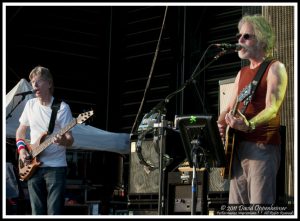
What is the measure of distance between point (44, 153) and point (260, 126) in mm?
2445

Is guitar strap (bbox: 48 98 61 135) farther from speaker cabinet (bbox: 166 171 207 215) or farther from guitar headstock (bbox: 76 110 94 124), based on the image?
speaker cabinet (bbox: 166 171 207 215)

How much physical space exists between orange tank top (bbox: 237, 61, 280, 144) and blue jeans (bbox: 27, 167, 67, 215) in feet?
6.79

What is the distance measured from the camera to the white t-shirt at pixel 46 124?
7382mm

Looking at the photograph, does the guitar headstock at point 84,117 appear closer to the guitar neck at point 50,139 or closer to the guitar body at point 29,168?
the guitar neck at point 50,139

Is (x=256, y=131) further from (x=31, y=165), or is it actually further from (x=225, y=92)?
(x=225, y=92)

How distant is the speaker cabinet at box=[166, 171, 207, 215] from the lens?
25.4 feet

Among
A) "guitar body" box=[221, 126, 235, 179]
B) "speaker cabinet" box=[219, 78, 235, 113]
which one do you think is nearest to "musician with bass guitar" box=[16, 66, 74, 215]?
"guitar body" box=[221, 126, 235, 179]

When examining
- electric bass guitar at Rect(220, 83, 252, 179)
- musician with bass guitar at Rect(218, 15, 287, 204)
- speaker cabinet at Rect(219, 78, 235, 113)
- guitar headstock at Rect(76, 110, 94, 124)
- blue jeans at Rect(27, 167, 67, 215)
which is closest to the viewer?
musician with bass guitar at Rect(218, 15, 287, 204)

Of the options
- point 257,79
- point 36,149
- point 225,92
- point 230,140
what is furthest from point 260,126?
point 225,92

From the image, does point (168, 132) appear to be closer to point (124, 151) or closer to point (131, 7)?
point (124, 151)

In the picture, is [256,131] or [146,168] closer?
[256,131]

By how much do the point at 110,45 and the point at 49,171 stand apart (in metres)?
7.93

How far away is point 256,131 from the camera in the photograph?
5953mm

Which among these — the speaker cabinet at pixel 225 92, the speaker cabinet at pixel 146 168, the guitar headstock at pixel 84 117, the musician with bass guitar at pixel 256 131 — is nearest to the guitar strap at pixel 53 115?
the guitar headstock at pixel 84 117
